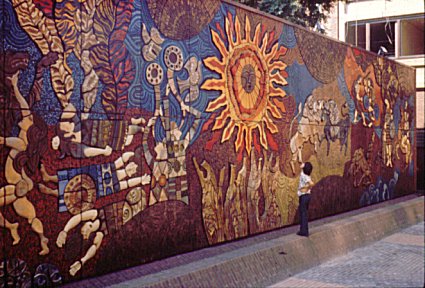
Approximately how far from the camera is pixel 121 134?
812 cm

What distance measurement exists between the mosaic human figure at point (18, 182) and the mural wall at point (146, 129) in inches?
0.5

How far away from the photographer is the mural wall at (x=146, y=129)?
6.88 metres

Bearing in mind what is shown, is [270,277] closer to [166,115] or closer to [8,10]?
[166,115]

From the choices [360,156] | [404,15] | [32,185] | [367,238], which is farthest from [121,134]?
[404,15]

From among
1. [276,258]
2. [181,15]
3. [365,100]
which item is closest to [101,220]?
[276,258]

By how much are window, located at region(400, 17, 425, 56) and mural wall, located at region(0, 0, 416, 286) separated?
1376 centimetres

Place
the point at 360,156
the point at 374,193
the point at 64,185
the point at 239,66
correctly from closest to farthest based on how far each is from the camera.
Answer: the point at 64,185
the point at 239,66
the point at 360,156
the point at 374,193

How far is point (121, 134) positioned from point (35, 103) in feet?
4.83

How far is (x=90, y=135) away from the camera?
7.67m

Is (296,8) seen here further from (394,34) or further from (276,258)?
(276,258)

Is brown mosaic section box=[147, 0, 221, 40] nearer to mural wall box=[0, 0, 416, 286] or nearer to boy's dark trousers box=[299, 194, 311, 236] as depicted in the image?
mural wall box=[0, 0, 416, 286]

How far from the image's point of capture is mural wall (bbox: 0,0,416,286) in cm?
688

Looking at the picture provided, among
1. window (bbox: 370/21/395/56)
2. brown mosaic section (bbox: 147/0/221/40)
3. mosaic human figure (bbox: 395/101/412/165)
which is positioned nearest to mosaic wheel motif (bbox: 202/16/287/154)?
brown mosaic section (bbox: 147/0/221/40)

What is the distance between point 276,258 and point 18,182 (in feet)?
14.7
